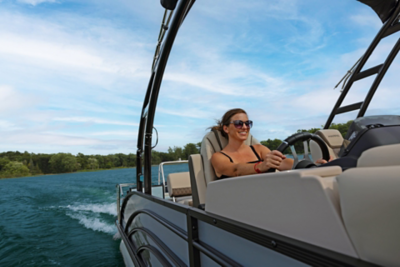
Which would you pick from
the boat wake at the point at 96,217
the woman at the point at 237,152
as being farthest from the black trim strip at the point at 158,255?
the boat wake at the point at 96,217

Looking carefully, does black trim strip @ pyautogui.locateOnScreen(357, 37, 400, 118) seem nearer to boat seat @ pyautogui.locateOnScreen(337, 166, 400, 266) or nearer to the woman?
the woman

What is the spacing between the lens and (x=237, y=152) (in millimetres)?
2455

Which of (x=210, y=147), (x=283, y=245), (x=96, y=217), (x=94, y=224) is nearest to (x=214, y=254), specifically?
(x=283, y=245)

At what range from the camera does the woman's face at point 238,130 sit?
95.7 inches

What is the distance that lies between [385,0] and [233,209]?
18.1 ft

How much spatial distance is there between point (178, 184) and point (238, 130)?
2266 millimetres

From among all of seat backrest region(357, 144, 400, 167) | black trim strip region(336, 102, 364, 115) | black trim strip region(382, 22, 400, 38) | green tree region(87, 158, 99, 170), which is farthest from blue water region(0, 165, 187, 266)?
green tree region(87, 158, 99, 170)

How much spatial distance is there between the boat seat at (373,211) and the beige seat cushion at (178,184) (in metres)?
3.82

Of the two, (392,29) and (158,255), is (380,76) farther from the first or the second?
(158,255)

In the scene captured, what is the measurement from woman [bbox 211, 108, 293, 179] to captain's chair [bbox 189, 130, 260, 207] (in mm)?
74

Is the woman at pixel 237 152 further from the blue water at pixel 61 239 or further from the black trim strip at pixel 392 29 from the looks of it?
the black trim strip at pixel 392 29

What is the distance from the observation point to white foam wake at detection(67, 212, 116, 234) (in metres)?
7.04

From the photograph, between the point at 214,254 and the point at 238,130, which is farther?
the point at 238,130

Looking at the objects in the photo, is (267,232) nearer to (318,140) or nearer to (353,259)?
(353,259)
